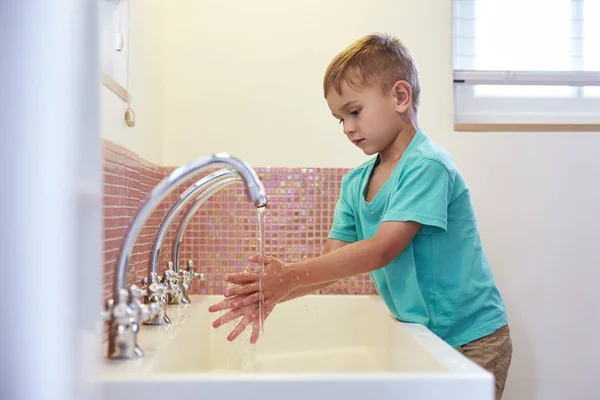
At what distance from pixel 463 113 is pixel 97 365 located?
143 cm

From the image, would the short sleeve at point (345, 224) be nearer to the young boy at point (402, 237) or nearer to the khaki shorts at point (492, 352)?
the young boy at point (402, 237)

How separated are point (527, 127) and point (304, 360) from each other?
84 centimetres

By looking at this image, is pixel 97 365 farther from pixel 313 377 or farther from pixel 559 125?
pixel 559 125

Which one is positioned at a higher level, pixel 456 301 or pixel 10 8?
pixel 10 8

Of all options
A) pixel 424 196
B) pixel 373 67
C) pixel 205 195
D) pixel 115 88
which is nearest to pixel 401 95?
pixel 373 67

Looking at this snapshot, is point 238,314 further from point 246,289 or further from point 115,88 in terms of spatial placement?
point 115,88

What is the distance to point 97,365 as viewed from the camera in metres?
0.54

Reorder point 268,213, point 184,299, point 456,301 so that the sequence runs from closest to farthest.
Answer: point 456,301 → point 184,299 → point 268,213

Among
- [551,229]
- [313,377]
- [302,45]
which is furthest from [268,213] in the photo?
[313,377]

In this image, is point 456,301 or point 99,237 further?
point 456,301

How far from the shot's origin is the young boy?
1033mm

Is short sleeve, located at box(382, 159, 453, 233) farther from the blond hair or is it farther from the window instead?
the window

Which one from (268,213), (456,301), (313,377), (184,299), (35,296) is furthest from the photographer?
(268,213)

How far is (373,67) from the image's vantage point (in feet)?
4.06
